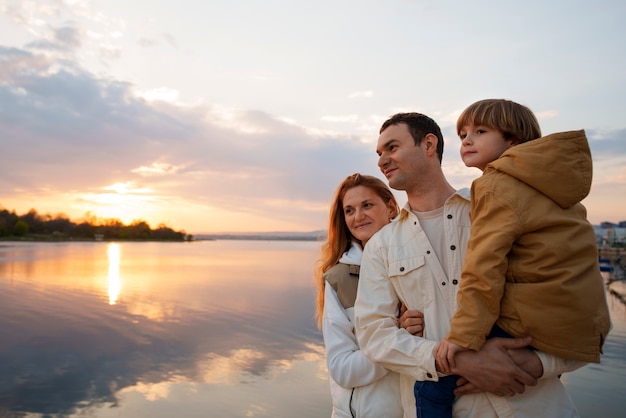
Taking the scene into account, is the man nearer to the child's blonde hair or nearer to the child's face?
the child's face

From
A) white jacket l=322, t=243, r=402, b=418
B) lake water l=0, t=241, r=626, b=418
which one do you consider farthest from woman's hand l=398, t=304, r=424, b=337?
lake water l=0, t=241, r=626, b=418

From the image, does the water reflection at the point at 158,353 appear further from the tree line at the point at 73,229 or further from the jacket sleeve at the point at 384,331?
the tree line at the point at 73,229

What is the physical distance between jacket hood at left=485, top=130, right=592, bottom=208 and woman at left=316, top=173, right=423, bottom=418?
2.73 ft

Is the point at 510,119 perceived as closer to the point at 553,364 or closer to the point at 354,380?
the point at 553,364

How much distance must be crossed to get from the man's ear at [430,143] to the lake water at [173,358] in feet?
16.0

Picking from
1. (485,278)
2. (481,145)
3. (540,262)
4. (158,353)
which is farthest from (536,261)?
(158,353)

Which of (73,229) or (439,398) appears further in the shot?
(73,229)

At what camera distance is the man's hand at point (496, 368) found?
196 cm

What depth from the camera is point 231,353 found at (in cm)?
928

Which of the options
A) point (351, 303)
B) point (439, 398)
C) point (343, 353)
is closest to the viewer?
point (439, 398)

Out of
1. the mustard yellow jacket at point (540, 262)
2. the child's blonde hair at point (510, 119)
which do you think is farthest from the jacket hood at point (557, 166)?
the child's blonde hair at point (510, 119)

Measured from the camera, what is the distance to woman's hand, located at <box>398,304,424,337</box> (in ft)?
7.43

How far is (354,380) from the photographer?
2586 millimetres

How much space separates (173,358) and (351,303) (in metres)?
7.13
